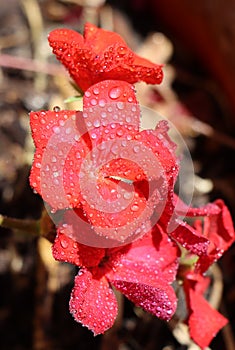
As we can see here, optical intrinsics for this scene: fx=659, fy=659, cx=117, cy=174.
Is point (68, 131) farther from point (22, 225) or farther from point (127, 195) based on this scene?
point (22, 225)

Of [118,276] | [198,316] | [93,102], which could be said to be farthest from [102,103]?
[198,316]

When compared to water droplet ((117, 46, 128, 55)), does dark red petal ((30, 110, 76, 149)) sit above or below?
below

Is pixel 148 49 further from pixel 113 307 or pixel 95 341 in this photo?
pixel 113 307

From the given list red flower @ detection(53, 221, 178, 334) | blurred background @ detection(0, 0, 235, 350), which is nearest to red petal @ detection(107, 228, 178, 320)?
red flower @ detection(53, 221, 178, 334)

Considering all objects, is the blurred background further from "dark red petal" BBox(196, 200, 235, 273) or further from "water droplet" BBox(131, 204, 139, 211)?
"water droplet" BBox(131, 204, 139, 211)

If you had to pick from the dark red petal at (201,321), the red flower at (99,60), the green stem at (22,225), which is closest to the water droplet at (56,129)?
the red flower at (99,60)

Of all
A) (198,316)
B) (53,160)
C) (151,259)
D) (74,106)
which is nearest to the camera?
(53,160)
